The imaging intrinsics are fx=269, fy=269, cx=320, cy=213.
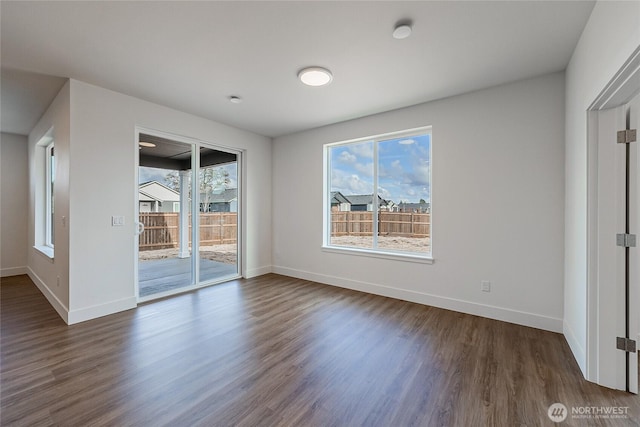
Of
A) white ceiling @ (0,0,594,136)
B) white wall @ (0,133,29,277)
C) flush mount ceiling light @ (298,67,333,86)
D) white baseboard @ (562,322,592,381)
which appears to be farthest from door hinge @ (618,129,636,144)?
white wall @ (0,133,29,277)

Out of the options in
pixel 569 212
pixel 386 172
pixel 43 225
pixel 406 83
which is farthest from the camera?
pixel 43 225

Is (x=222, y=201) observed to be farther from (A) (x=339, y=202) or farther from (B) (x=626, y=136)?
(B) (x=626, y=136)

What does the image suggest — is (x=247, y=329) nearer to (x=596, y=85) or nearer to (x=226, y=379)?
(x=226, y=379)

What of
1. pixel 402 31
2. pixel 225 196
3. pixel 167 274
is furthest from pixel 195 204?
pixel 402 31

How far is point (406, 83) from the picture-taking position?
9.83ft

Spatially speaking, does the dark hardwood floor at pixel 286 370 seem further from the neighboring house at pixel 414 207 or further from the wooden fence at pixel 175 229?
the neighboring house at pixel 414 207

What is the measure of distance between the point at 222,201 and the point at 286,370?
3.30 m

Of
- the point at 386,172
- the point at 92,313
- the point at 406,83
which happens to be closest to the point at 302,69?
the point at 406,83

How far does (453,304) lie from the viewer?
3344mm

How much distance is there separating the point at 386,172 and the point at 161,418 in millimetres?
3660

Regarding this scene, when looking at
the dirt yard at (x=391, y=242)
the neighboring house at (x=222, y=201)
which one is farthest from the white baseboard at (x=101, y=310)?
the dirt yard at (x=391, y=242)

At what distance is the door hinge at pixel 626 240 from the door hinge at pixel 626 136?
65 centimetres

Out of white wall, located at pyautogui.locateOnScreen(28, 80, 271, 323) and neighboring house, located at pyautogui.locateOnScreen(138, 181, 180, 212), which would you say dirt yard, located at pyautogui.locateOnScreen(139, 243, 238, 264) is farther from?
neighboring house, located at pyautogui.locateOnScreen(138, 181, 180, 212)

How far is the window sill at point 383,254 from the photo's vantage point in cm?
359
